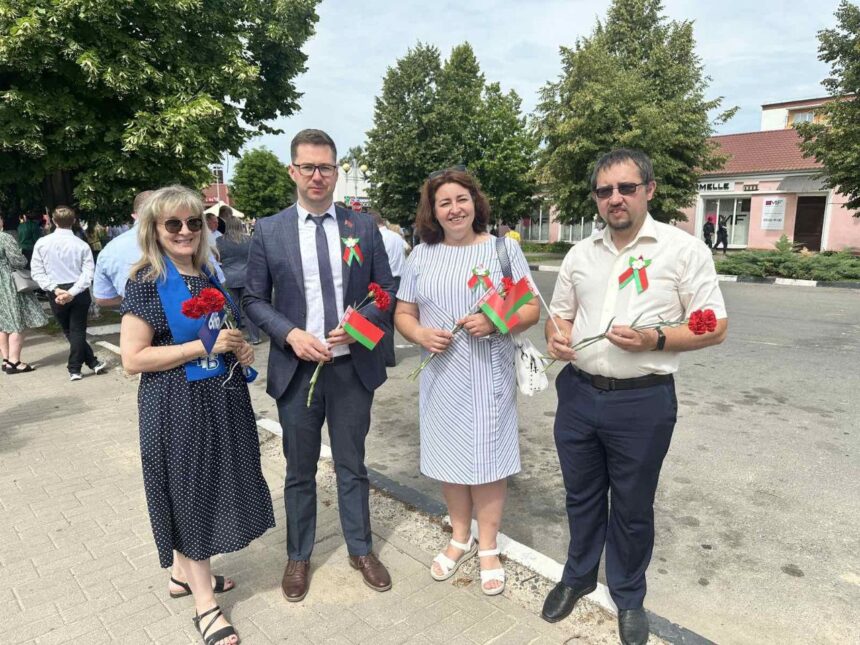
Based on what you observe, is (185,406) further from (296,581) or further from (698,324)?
(698,324)

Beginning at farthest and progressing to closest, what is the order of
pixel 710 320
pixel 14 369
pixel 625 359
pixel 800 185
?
pixel 800 185, pixel 14 369, pixel 625 359, pixel 710 320

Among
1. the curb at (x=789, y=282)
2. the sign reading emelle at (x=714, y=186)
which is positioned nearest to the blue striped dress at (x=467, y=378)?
the curb at (x=789, y=282)

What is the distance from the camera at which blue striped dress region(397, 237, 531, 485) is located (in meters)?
2.77

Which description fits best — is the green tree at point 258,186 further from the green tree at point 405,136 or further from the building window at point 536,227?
the building window at point 536,227

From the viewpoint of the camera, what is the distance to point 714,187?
2923cm

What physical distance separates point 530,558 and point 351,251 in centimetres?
182

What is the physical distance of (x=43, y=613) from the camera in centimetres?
277

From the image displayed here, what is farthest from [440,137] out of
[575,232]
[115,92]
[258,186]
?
[258,186]

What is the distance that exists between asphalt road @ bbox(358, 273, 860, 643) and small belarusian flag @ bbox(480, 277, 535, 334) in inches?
62.4

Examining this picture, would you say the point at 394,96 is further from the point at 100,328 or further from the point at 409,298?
the point at 409,298

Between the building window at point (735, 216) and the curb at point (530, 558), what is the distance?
95.7ft

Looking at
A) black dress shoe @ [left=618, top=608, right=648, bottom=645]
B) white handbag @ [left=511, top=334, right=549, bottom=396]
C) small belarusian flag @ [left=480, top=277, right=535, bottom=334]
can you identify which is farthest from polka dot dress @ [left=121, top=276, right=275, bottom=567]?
black dress shoe @ [left=618, top=608, right=648, bottom=645]

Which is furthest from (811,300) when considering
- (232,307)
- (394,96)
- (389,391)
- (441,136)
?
(394,96)

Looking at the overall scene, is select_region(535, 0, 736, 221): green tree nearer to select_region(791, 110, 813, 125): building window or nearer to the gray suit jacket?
select_region(791, 110, 813, 125): building window
